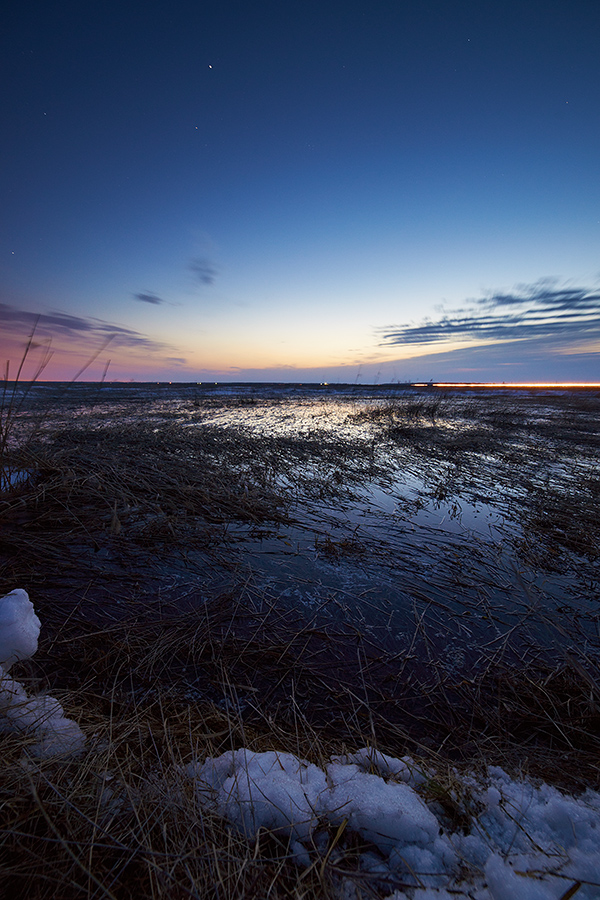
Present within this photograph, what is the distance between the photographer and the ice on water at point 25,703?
148 cm

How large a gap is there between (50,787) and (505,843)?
1.77 m

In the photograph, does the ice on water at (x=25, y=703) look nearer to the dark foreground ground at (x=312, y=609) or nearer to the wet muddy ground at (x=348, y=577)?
the dark foreground ground at (x=312, y=609)

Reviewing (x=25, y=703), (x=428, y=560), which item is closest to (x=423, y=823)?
(x=25, y=703)

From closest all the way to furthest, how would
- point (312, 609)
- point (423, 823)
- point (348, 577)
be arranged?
1. point (423, 823)
2. point (312, 609)
3. point (348, 577)

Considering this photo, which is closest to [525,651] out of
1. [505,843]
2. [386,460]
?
[505,843]

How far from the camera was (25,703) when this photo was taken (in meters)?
1.57

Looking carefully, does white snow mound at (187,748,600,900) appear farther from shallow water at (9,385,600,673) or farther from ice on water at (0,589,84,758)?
shallow water at (9,385,600,673)

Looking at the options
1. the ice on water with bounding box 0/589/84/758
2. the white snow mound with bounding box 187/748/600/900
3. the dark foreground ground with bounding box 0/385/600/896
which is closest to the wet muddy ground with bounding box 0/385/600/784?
the dark foreground ground with bounding box 0/385/600/896

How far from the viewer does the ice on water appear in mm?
1484

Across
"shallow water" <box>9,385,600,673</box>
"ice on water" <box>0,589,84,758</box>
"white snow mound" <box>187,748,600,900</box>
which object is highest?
"ice on water" <box>0,589,84,758</box>

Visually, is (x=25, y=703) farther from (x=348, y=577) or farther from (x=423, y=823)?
(x=348, y=577)

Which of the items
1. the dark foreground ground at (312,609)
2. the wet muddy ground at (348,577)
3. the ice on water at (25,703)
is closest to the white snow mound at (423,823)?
the dark foreground ground at (312,609)

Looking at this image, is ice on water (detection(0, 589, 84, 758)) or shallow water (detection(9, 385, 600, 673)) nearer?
ice on water (detection(0, 589, 84, 758))

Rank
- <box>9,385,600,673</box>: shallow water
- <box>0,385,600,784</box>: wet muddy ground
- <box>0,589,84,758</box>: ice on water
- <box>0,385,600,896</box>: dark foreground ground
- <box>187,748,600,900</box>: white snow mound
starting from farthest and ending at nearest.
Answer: <box>9,385,600,673</box>: shallow water
<box>0,385,600,784</box>: wet muddy ground
<box>0,385,600,896</box>: dark foreground ground
<box>0,589,84,758</box>: ice on water
<box>187,748,600,900</box>: white snow mound
